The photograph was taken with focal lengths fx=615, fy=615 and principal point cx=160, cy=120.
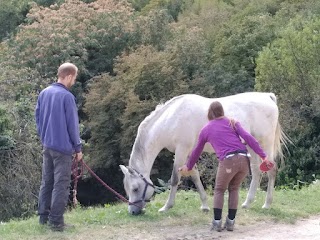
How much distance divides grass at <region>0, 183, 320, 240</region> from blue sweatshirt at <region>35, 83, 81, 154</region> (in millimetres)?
1078

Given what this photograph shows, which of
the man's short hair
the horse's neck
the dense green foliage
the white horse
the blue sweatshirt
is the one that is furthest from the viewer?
the dense green foliage

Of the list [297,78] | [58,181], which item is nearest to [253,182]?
[58,181]

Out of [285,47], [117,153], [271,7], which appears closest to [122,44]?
[117,153]

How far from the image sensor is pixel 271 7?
4475cm

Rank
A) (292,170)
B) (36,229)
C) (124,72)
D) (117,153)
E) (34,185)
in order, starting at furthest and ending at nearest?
(124,72), (117,153), (292,170), (34,185), (36,229)

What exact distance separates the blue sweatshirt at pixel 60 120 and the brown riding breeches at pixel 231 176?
1838 millimetres

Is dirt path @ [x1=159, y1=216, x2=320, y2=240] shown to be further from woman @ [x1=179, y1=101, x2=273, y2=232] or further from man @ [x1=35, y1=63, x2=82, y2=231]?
man @ [x1=35, y1=63, x2=82, y2=231]

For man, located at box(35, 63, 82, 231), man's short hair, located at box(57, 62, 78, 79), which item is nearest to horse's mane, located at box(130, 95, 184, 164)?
man, located at box(35, 63, 82, 231)

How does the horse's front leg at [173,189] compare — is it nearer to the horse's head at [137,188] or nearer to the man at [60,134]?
the horse's head at [137,188]

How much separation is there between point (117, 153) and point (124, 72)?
15.5 feet

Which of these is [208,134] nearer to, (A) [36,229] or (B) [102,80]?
(A) [36,229]

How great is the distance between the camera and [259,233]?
8.05m

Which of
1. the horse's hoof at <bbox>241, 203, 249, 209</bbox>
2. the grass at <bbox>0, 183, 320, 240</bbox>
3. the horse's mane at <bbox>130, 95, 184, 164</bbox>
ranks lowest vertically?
the grass at <bbox>0, 183, 320, 240</bbox>

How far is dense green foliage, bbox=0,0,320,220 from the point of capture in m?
25.1
